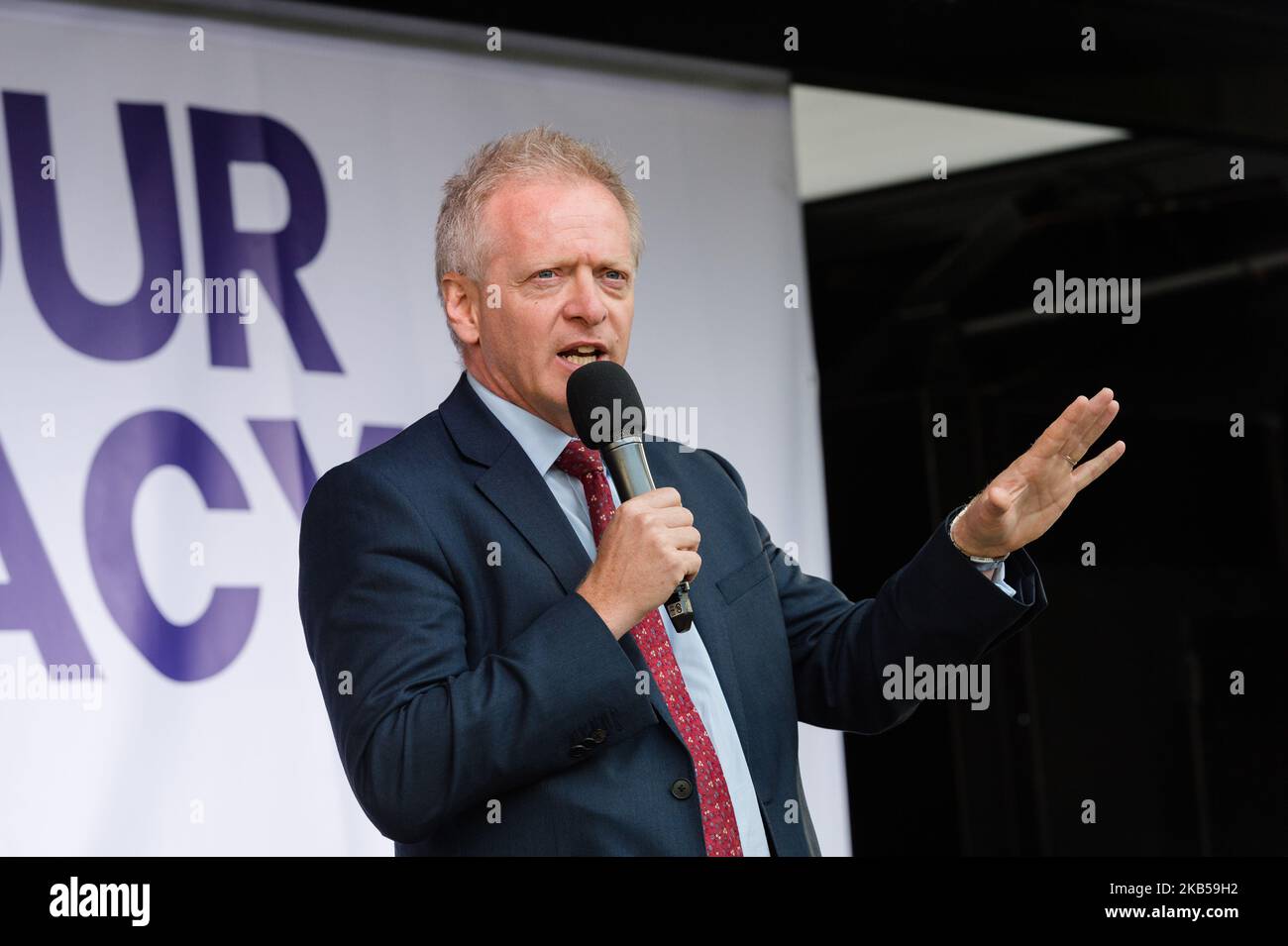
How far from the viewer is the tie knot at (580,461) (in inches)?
80.7

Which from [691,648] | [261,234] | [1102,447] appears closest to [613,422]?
[691,648]

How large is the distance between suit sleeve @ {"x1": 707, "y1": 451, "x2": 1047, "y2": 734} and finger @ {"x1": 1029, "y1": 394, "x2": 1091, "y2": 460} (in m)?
0.16

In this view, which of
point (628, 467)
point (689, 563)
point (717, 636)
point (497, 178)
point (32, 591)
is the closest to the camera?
point (689, 563)

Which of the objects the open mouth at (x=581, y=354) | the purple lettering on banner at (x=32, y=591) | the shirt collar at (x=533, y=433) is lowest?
the purple lettering on banner at (x=32, y=591)

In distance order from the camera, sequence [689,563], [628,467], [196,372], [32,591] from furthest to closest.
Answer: [196,372], [32,591], [628,467], [689,563]

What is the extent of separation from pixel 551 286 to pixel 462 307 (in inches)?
6.4

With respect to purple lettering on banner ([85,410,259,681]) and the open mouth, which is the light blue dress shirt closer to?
the open mouth

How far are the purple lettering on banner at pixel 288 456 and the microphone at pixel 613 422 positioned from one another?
4.64ft

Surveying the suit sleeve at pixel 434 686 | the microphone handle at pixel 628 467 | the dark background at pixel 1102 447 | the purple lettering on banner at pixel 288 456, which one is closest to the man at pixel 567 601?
the suit sleeve at pixel 434 686

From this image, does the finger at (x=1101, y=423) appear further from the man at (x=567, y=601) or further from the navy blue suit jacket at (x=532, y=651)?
the navy blue suit jacket at (x=532, y=651)

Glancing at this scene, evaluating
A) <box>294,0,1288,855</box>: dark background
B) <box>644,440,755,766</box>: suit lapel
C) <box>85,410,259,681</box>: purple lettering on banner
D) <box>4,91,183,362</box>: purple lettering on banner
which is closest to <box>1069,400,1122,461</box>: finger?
<box>644,440,755,766</box>: suit lapel

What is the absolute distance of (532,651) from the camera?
69.4 inches

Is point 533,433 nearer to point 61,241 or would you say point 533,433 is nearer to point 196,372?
point 196,372
